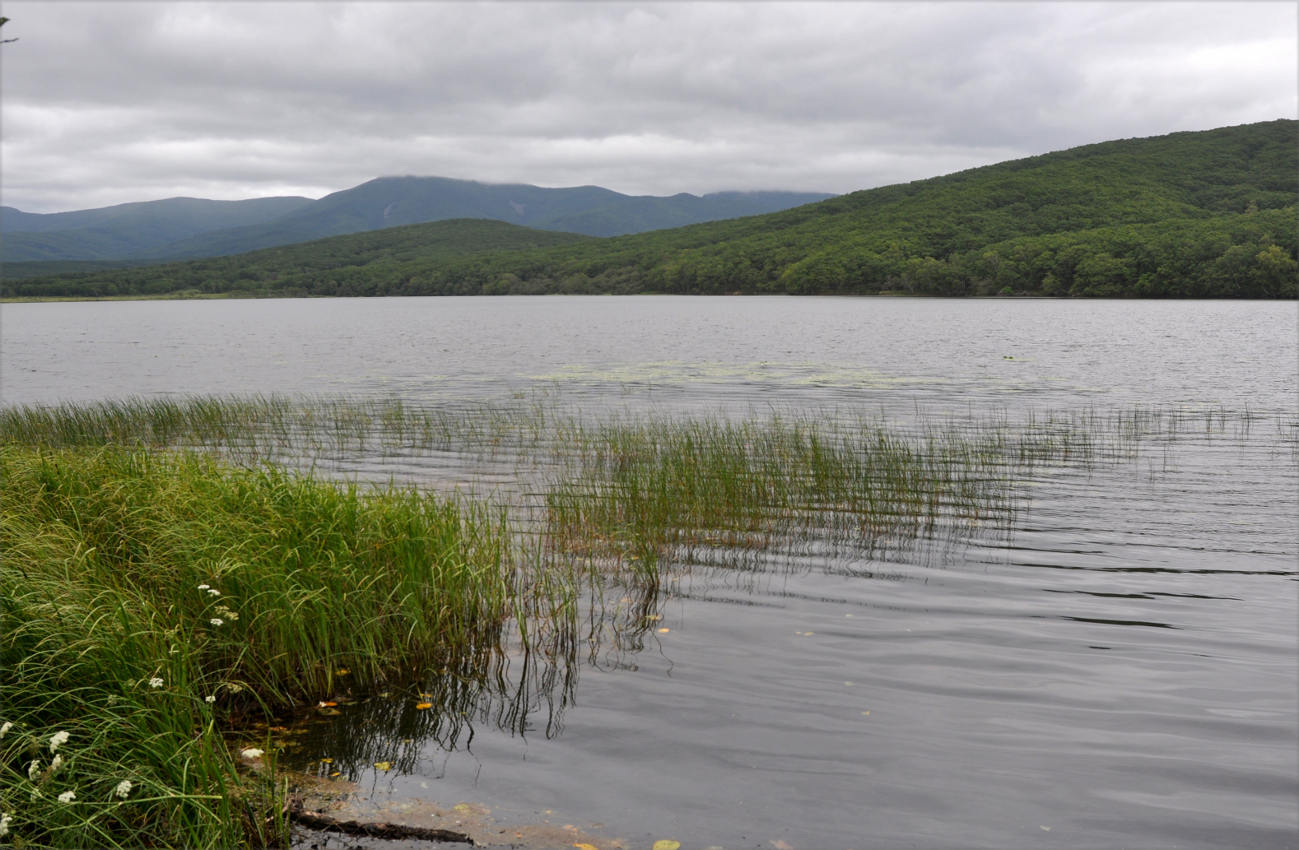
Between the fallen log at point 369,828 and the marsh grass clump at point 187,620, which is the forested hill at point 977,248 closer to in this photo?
the marsh grass clump at point 187,620

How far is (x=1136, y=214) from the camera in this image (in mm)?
122312

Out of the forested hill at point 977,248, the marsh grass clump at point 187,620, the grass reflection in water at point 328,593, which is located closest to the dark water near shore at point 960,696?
the grass reflection in water at point 328,593

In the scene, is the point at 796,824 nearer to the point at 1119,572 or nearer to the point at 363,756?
the point at 363,756

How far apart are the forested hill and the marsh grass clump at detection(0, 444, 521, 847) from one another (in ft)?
358

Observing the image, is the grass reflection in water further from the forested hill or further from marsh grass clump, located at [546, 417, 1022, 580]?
the forested hill

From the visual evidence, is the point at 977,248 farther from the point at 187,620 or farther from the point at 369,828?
the point at 369,828

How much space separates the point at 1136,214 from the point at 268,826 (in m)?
141

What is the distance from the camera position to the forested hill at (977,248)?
331ft

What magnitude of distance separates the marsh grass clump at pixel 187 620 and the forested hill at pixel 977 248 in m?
109

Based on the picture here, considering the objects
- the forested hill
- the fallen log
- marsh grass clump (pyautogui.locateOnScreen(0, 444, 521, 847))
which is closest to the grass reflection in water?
marsh grass clump (pyautogui.locateOnScreen(0, 444, 521, 847))

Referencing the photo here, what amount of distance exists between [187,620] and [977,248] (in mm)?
129568

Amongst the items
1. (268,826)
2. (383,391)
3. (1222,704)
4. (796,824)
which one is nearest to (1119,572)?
(1222,704)

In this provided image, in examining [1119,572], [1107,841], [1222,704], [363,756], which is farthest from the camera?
[1119,572]

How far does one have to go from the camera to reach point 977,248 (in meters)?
123
